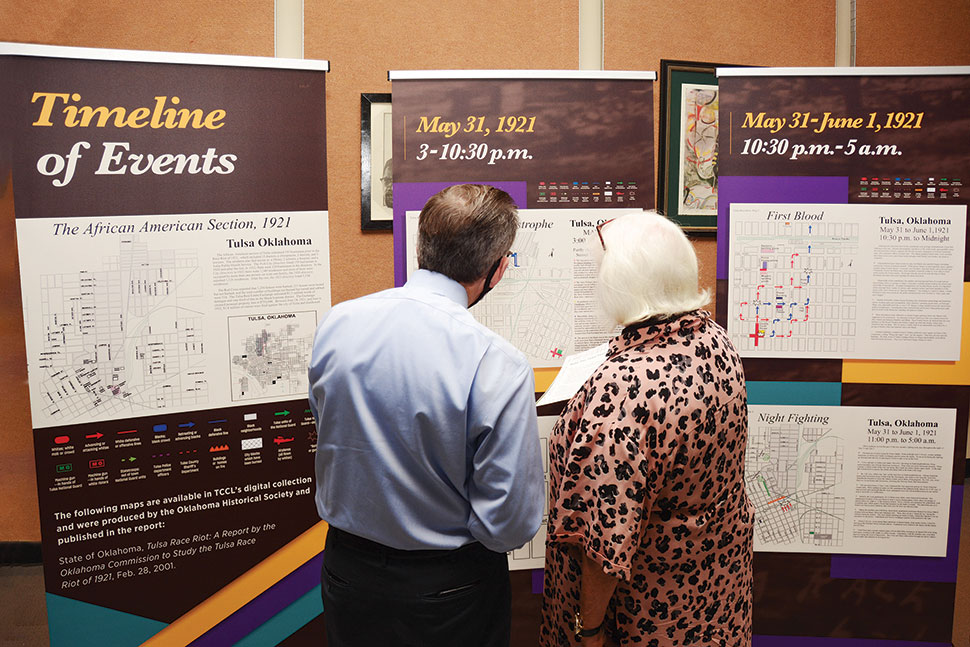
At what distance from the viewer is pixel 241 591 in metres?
2.20

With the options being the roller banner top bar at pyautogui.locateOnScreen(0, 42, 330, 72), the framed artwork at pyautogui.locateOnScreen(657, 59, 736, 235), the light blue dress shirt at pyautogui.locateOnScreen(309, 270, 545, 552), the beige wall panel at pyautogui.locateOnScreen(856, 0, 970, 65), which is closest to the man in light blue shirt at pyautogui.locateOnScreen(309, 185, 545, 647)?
the light blue dress shirt at pyautogui.locateOnScreen(309, 270, 545, 552)

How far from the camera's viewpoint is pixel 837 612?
2379 millimetres

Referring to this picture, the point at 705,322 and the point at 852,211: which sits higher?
the point at 852,211

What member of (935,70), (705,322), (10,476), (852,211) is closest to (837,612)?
(852,211)

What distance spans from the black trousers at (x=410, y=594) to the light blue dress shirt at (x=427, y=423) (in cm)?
5

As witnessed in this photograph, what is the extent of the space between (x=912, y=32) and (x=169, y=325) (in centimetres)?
339

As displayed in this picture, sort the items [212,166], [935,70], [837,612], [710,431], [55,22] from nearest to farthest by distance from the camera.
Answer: [710,431] < [212,166] < [935,70] < [837,612] < [55,22]

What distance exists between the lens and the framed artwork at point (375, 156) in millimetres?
2846

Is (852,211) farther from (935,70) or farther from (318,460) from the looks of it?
(318,460)

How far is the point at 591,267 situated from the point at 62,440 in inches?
67.6

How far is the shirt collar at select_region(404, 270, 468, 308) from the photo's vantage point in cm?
141

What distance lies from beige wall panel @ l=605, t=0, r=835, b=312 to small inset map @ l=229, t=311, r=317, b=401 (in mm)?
1812

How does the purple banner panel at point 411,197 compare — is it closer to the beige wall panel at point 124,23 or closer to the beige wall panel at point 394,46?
the beige wall panel at point 394,46

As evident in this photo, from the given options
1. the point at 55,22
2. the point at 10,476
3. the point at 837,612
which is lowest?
the point at 837,612
